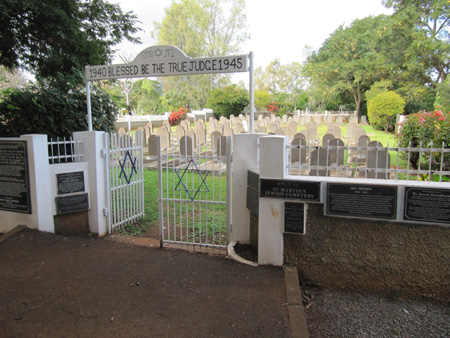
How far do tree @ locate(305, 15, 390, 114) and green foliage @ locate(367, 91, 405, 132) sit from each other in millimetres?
6405

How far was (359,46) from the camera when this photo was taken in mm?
32156

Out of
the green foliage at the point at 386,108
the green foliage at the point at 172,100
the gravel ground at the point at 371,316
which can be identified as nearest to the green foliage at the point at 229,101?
the green foliage at the point at 386,108

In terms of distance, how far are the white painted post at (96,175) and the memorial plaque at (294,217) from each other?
314 centimetres

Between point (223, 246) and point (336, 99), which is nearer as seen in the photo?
point (223, 246)

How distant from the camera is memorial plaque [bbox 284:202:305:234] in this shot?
3.94 metres

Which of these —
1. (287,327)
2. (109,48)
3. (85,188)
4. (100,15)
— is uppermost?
(100,15)

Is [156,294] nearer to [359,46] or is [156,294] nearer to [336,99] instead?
[359,46]

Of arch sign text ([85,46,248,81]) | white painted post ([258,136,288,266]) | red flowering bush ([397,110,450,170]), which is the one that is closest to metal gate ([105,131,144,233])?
arch sign text ([85,46,248,81])

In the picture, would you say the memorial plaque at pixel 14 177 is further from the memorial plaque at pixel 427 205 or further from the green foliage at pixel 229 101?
the green foliage at pixel 229 101

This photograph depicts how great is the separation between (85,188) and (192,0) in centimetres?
4093

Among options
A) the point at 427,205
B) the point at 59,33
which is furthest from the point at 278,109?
the point at 427,205

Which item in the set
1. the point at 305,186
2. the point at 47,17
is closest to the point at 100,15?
the point at 47,17

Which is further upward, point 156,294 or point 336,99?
point 336,99

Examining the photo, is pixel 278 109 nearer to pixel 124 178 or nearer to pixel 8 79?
pixel 8 79
